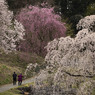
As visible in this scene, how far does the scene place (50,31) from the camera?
1374 inches

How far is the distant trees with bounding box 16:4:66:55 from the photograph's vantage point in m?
34.3

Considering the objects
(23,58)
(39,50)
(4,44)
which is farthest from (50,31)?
(4,44)

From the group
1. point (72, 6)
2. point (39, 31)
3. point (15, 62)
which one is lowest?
point (15, 62)

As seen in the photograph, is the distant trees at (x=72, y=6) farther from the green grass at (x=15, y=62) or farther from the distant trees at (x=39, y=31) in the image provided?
the green grass at (x=15, y=62)

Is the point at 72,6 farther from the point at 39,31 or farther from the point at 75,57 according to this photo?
the point at 75,57

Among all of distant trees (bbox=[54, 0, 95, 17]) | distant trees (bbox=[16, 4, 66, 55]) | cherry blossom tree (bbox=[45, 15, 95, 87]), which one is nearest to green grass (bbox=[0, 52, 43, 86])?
distant trees (bbox=[16, 4, 66, 55])

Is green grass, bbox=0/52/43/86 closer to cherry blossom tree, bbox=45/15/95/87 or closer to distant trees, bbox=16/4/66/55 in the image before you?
distant trees, bbox=16/4/66/55

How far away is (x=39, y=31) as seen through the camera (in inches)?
1364

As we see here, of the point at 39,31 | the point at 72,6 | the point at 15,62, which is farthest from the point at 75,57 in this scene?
the point at 72,6

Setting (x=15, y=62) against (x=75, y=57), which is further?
(x=15, y=62)

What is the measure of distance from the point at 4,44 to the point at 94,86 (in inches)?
412

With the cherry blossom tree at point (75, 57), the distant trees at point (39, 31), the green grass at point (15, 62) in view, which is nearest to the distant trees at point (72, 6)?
the distant trees at point (39, 31)

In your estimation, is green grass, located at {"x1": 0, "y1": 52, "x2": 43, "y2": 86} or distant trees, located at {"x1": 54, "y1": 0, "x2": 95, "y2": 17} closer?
green grass, located at {"x1": 0, "y1": 52, "x2": 43, "y2": 86}

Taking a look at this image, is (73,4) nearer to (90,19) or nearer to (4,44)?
(4,44)
